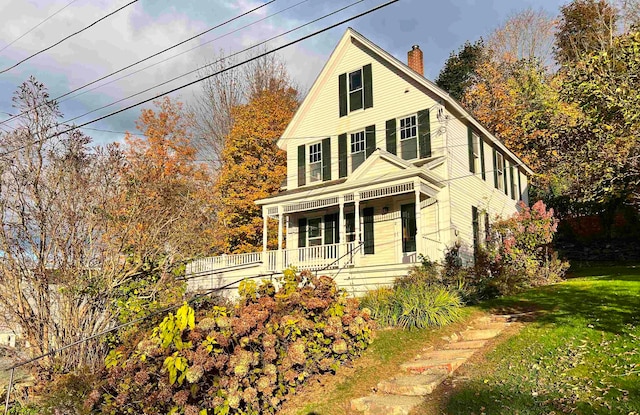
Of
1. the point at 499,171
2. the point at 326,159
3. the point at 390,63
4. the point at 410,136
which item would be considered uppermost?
the point at 390,63

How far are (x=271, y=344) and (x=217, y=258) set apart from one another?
1355 centimetres

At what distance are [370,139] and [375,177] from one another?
2708 mm

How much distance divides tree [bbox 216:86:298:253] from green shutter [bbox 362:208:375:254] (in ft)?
29.1

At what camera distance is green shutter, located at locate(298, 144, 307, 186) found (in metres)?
20.5

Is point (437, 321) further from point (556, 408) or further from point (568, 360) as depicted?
point (556, 408)

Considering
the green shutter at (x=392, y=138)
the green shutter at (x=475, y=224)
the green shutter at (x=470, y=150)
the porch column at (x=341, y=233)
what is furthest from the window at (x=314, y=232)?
the green shutter at (x=470, y=150)

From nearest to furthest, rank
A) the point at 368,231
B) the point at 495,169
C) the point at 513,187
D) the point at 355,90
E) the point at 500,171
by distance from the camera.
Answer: the point at 368,231, the point at 355,90, the point at 495,169, the point at 500,171, the point at 513,187

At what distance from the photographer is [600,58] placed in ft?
34.1

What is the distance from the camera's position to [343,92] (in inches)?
789

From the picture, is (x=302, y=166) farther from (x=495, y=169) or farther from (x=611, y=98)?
(x=611, y=98)

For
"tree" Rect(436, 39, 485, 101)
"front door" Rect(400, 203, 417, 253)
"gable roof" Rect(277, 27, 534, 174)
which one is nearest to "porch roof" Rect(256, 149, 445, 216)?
"front door" Rect(400, 203, 417, 253)

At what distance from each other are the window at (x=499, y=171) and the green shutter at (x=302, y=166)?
8.50 meters

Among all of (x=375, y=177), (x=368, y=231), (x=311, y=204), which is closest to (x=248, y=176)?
(x=311, y=204)

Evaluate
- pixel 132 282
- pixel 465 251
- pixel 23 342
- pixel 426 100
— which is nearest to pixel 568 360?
pixel 132 282
